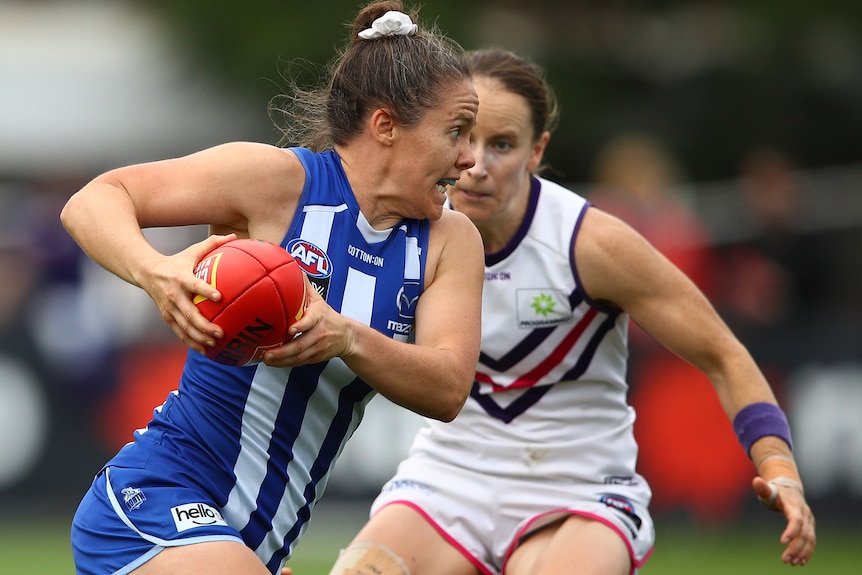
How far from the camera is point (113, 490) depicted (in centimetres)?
395

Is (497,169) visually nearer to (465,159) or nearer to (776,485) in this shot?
(465,159)

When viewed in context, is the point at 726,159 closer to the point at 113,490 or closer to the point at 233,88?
the point at 233,88

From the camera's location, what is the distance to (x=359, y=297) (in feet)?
13.4

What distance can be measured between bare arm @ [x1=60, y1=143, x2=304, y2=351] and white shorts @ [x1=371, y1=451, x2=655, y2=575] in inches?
59.9

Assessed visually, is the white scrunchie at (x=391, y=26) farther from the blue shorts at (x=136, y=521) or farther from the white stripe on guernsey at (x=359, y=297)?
the blue shorts at (x=136, y=521)

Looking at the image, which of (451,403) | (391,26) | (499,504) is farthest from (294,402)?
(499,504)

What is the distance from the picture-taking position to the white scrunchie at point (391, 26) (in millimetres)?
4195

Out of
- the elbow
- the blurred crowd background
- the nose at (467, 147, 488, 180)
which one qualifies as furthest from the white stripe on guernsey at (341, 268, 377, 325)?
the blurred crowd background

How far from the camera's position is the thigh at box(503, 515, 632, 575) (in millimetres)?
4664

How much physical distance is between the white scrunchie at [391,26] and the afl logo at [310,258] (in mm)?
710

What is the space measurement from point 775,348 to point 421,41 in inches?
243

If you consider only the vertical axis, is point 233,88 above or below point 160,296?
below

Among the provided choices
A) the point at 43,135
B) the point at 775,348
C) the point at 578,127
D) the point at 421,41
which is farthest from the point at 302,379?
the point at 43,135

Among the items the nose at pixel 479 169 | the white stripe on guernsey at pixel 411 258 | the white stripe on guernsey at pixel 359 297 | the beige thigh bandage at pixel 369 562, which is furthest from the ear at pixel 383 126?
the beige thigh bandage at pixel 369 562
